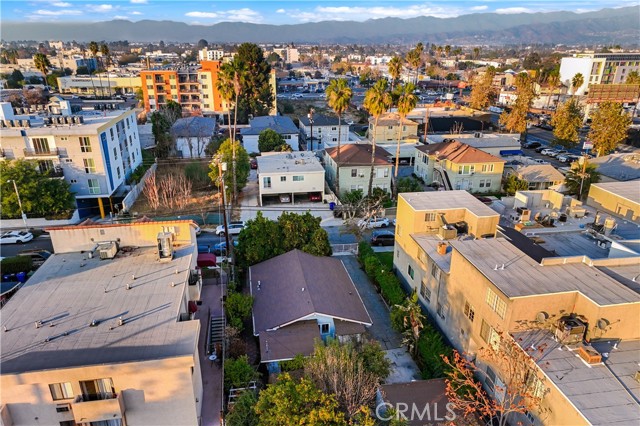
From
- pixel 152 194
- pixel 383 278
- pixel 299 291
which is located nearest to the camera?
pixel 299 291

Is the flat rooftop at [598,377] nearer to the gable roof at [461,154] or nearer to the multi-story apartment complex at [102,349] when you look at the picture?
the multi-story apartment complex at [102,349]

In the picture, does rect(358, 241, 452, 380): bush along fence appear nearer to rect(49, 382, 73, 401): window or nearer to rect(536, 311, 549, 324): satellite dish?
rect(536, 311, 549, 324): satellite dish

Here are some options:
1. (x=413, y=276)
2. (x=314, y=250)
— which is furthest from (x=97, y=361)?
(x=413, y=276)

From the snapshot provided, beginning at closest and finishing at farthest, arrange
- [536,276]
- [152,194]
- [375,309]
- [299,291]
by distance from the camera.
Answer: [536,276] → [299,291] → [375,309] → [152,194]

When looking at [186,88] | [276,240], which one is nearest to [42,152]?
[276,240]

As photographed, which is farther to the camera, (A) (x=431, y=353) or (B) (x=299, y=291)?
(B) (x=299, y=291)

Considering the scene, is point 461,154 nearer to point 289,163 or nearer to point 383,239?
point 383,239

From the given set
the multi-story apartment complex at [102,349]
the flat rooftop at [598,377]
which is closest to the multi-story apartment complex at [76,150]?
the multi-story apartment complex at [102,349]
